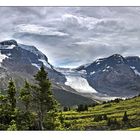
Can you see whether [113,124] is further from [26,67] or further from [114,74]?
[26,67]

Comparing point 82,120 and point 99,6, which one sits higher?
point 99,6

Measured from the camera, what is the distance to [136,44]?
19578mm

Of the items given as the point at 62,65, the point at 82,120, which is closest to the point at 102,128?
the point at 82,120

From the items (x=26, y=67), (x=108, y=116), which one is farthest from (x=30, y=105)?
(x=108, y=116)

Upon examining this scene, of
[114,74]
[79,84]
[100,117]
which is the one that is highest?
[114,74]

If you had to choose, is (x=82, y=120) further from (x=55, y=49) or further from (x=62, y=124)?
(x=55, y=49)

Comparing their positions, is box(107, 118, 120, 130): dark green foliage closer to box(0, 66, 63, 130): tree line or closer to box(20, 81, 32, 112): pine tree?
box(0, 66, 63, 130): tree line

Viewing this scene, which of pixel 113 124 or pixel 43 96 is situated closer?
pixel 113 124

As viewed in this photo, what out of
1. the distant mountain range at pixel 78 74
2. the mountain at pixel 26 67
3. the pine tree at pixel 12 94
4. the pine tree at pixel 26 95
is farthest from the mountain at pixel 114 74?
the pine tree at pixel 12 94

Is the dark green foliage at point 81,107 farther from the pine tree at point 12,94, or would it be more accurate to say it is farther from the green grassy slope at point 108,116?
the pine tree at point 12,94

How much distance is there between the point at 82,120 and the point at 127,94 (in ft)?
3.78

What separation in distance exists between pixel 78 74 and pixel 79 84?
26cm

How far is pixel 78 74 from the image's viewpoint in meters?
20.0

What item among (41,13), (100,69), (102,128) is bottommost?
(102,128)
